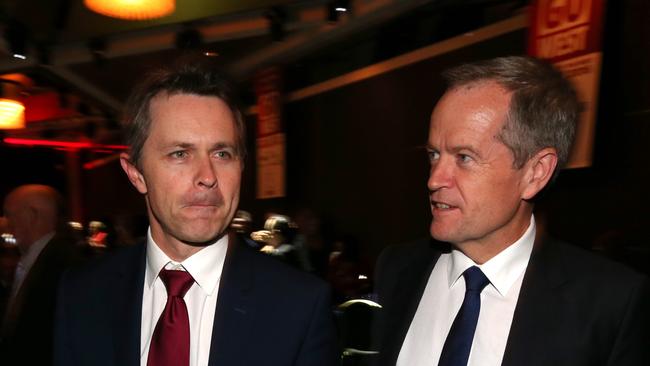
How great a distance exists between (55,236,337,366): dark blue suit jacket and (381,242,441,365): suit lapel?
0.20 m

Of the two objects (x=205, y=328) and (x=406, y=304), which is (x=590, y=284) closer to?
(x=406, y=304)

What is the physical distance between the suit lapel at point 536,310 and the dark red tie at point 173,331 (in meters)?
0.85

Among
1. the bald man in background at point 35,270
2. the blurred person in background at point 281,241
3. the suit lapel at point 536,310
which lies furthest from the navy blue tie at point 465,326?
the blurred person in background at point 281,241

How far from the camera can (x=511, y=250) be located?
5.96ft

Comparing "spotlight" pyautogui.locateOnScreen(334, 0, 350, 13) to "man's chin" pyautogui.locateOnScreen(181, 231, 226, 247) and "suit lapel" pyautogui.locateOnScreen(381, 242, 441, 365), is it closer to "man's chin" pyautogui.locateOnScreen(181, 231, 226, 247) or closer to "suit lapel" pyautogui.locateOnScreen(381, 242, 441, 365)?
"suit lapel" pyautogui.locateOnScreen(381, 242, 441, 365)

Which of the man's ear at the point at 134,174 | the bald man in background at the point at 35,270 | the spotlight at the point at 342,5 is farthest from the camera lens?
the spotlight at the point at 342,5

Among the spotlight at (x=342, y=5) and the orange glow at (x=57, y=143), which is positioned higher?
the spotlight at (x=342, y=5)

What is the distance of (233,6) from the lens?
27.1 ft

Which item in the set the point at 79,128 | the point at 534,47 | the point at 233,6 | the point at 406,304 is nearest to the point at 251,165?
the point at 233,6

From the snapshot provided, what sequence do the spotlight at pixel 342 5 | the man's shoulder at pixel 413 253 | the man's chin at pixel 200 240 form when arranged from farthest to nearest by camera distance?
1. the spotlight at pixel 342 5
2. the man's shoulder at pixel 413 253
3. the man's chin at pixel 200 240

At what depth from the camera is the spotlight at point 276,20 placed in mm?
7637

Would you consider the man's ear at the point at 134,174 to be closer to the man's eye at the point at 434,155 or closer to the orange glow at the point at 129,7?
the man's eye at the point at 434,155

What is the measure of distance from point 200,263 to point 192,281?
0.05 meters

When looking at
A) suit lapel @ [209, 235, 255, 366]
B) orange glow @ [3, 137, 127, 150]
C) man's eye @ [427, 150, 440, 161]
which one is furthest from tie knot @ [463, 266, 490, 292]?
orange glow @ [3, 137, 127, 150]
